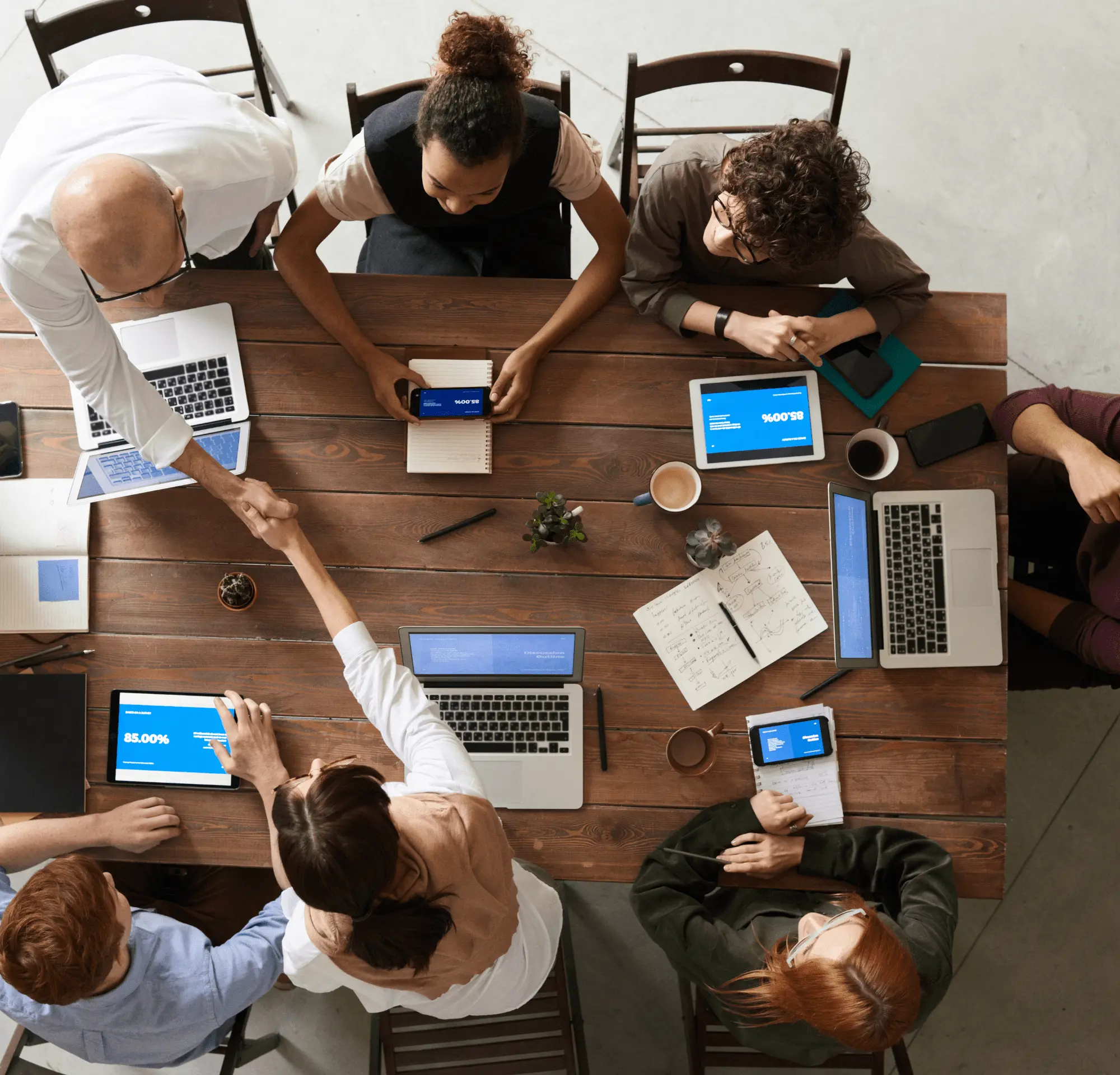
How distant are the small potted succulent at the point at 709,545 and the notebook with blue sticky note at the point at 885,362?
416 mm

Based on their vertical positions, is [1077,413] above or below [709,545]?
above

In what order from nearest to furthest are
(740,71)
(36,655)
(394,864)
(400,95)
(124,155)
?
(394,864), (124,155), (36,655), (400,95), (740,71)

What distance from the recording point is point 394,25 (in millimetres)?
2943

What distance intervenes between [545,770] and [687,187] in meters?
1.26

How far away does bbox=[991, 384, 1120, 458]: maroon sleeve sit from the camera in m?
1.85

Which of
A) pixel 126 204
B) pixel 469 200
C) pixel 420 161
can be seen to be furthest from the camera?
pixel 420 161

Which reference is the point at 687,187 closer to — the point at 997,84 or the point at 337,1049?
the point at 997,84

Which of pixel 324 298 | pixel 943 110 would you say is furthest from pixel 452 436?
pixel 943 110

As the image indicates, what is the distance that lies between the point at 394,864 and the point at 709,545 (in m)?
0.90

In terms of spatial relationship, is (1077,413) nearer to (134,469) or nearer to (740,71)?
(740,71)

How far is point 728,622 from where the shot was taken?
1890 millimetres

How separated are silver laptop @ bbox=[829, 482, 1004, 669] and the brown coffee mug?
12.6 inches

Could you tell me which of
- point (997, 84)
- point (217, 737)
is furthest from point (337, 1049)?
point (997, 84)

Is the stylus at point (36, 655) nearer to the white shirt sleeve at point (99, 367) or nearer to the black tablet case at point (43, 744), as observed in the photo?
the black tablet case at point (43, 744)
